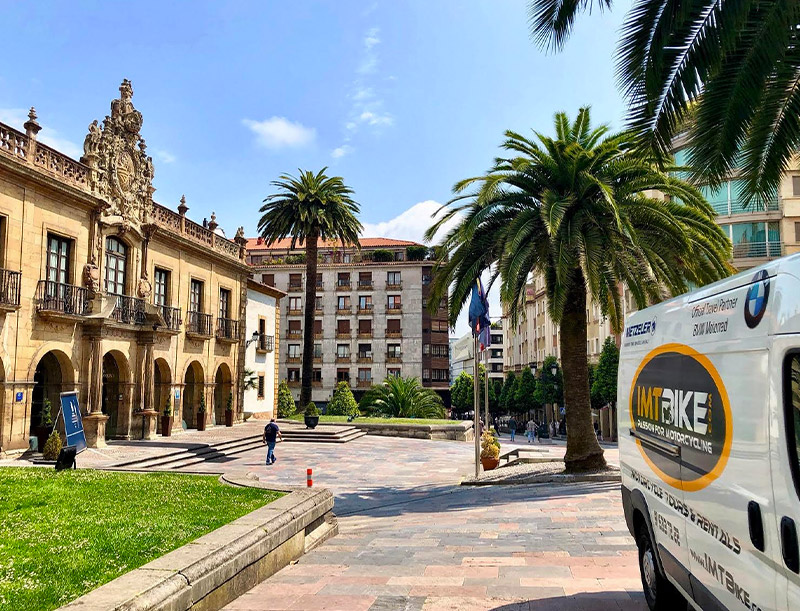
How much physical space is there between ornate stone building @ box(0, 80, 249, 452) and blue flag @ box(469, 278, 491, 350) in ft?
46.2

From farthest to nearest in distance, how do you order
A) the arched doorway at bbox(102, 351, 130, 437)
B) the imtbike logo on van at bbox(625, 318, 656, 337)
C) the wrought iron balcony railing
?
the arched doorway at bbox(102, 351, 130, 437), the wrought iron balcony railing, the imtbike logo on van at bbox(625, 318, 656, 337)

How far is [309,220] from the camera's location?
4153cm

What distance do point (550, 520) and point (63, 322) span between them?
19.1 metres

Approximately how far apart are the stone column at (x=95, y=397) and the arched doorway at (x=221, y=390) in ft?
38.9

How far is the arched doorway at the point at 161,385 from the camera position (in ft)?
101

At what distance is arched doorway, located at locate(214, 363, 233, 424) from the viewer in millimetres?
36719

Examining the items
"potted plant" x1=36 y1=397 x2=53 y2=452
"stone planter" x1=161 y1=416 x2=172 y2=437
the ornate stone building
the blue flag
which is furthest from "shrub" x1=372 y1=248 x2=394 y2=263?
"potted plant" x1=36 y1=397 x2=53 y2=452

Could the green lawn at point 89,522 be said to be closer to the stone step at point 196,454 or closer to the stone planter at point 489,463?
the stone step at point 196,454

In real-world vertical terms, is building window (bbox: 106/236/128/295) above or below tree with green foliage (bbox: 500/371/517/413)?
above

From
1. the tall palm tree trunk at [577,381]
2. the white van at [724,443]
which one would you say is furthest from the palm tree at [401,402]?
the white van at [724,443]

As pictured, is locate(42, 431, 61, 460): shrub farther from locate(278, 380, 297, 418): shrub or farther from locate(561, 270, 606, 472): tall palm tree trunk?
locate(278, 380, 297, 418): shrub

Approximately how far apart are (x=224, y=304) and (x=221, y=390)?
16.1 feet

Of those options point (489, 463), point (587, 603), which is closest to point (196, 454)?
point (489, 463)

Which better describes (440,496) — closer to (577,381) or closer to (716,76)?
(577,381)
